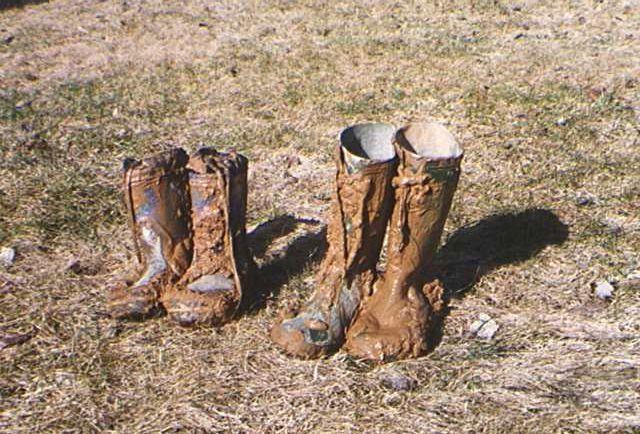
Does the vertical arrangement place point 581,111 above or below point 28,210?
above

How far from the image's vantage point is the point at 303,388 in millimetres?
2725

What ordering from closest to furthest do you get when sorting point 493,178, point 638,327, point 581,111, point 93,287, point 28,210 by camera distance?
point 638,327 < point 93,287 < point 28,210 < point 493,178 < point 581,111

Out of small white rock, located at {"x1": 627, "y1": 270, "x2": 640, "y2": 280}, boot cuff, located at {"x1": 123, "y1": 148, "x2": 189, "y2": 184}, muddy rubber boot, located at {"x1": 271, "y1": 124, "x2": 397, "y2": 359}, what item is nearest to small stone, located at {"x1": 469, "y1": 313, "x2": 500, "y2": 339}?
muddy rubber boot, located at {"x1": 271, "y1": 124, "x2": 397, "y2": 359}

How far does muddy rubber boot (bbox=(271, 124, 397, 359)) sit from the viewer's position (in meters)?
2.66

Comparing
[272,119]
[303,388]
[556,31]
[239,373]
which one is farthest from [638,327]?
[556,31]

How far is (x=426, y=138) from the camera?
9.34ft

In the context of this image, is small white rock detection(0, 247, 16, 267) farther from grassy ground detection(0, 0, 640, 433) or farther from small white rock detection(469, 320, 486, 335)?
small white rock detection(469, 320, 486, 335)

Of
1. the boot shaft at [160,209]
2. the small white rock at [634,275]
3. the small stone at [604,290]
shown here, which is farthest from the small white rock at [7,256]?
the small white rock at [634,275]

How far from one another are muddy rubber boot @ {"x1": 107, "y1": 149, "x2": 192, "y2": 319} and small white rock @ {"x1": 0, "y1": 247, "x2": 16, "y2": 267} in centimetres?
77

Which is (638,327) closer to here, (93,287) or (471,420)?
(471,420)

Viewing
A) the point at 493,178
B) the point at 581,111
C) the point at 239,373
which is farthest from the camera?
the point at 581,111

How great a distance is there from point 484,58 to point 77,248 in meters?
4.20

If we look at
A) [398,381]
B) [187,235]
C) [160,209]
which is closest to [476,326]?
[398,381]

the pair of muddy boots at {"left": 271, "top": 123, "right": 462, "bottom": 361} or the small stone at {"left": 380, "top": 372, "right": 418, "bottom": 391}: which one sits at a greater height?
the pair of muddy boots at {"left": 271, "top": 123, "right": 462, "bottom": 361}
